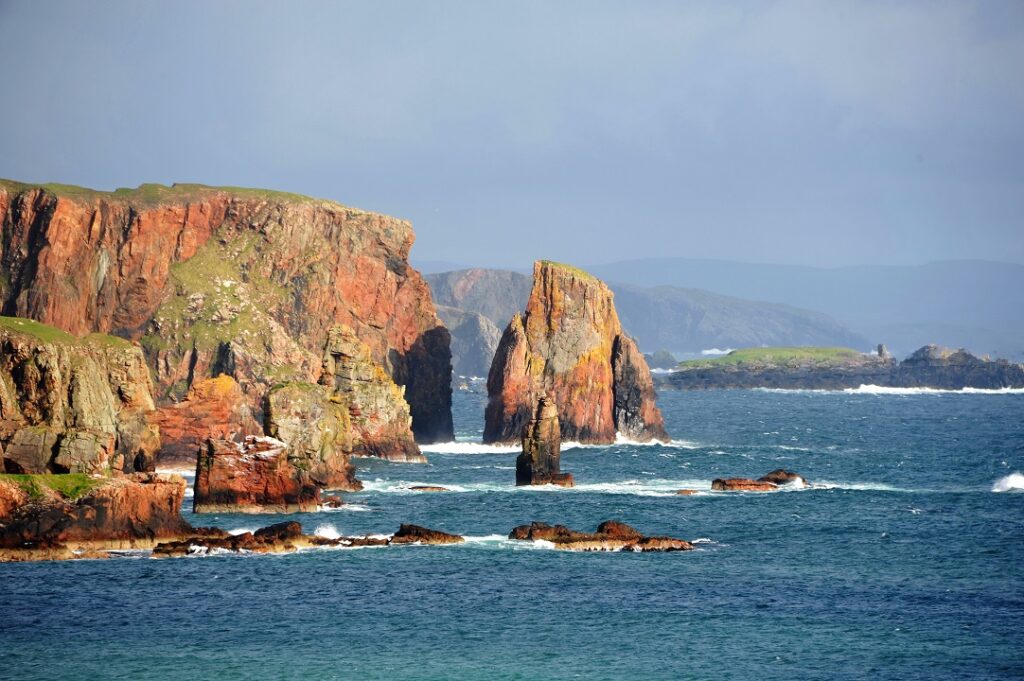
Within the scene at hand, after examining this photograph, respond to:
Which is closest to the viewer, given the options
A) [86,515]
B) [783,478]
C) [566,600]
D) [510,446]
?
[566,600]

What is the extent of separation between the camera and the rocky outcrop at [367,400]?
475 ft

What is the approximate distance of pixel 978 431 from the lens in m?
188

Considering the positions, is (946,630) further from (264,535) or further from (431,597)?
(264,535)

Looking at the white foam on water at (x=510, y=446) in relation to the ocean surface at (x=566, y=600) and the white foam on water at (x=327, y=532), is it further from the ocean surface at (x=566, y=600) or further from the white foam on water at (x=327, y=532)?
the white foam on water at (x=327, y=532)

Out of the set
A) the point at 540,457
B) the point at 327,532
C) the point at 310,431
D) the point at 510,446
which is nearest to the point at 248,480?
the point at 310,431

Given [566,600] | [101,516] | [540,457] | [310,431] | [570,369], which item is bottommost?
[566,600]

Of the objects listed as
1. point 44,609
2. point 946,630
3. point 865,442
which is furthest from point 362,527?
point 865,442

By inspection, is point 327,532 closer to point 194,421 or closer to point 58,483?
point 58,483

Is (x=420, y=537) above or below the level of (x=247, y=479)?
below

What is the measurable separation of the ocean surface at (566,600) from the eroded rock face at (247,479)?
9.56 feet

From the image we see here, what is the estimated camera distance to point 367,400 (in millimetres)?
146500

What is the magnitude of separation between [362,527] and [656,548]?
18779 mm

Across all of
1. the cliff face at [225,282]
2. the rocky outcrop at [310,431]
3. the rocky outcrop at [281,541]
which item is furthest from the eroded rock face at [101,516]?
the cliff face at [225,282]

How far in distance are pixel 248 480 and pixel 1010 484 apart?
5943cm
